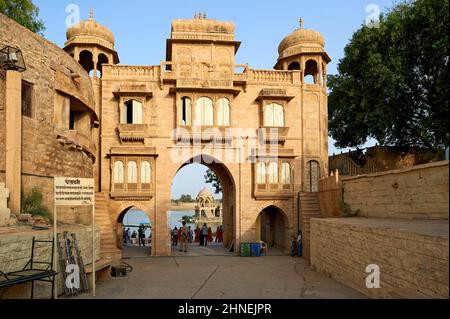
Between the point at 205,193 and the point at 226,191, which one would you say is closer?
the point at 226,191

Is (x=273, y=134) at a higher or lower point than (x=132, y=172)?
higher

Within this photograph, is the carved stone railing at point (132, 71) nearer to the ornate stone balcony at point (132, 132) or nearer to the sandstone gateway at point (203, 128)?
the sandstone gateway at point (203, 128)

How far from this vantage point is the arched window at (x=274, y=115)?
23.8 metres

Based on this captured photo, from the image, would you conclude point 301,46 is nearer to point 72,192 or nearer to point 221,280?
point 221,280

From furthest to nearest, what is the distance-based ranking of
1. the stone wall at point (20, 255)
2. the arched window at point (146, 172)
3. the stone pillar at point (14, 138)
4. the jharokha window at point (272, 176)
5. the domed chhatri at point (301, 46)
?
the domed chhatri at point (301, 46), the jharokha window at point (272, 176), the arched window at point (146, 172), the stone pillar at point (14, 138), the stone wall at point (20, 255)

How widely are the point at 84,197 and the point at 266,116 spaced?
15148mm

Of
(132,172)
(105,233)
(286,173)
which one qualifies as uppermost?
(132,172)

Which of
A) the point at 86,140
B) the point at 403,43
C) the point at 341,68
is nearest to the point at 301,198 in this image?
the point at 341,68

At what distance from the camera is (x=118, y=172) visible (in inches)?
885

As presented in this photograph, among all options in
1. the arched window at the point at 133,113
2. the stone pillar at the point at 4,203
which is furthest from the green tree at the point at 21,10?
the stone pillar at the point at 4,203

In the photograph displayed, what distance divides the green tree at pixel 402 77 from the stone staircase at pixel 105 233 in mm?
15532

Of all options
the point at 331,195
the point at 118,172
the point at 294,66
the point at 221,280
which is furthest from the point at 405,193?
the point at 294,66

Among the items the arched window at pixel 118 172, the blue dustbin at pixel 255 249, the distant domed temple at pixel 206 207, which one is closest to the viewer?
the blue dustbin at pixel 255 249

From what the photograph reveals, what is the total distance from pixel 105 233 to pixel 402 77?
17.6 metres
